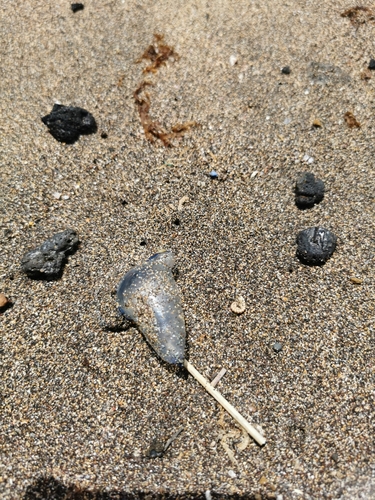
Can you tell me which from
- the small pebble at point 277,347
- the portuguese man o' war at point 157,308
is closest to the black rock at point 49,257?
the portuguese man o' war at point 157,308

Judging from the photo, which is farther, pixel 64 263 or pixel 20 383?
pixel 64 263

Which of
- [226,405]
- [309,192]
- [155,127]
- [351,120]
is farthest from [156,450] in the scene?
[351,120]

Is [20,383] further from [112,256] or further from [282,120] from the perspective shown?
[282,120]

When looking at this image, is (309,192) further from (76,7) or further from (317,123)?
(76,7)

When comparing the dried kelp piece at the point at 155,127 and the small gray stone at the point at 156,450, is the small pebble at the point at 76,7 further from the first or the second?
the small gray stone at the point at 156,450

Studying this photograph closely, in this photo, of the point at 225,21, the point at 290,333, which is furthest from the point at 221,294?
the point at 225,21

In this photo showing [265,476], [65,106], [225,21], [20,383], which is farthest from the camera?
[225,21]

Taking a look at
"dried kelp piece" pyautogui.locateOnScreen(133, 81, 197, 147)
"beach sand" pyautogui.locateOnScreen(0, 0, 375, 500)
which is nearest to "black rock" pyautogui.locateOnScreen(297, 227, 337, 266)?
"beach sand" pyautogui.locateOnScreen(0, 0, 375, 500)
